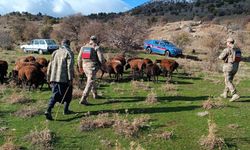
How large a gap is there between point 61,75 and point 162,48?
30111 mm

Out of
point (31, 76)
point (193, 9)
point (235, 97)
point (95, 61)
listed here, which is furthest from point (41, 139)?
point (193, 9)

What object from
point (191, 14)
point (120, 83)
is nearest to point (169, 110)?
point (120, 83)

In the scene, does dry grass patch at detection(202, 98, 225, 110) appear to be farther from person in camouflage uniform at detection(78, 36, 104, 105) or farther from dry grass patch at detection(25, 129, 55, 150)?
dry grass patch at detection(25, 129, 55, 150)

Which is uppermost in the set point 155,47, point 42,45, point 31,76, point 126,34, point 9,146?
point 126,34

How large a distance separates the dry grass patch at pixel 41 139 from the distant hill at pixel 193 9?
7107 cm

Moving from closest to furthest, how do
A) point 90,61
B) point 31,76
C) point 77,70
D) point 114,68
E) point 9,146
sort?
point 9,146
point 90,61
point 31,76
point 77,70
point 114,68

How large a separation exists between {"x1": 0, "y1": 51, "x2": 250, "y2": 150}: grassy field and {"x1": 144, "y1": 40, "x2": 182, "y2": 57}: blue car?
23.2 metres

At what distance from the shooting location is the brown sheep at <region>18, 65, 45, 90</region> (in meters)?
15.2

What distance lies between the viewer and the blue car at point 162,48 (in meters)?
39.1

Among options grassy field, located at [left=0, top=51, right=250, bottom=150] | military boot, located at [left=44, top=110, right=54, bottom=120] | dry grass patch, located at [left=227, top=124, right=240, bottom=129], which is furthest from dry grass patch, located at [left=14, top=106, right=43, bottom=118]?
dry grass patch, located at [left=227, top=124, right=240, bottom=129]

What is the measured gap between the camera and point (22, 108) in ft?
40.9

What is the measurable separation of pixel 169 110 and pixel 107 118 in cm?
227

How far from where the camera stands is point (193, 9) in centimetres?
9094

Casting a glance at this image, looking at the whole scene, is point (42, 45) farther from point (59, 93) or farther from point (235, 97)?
point (59, 93)
